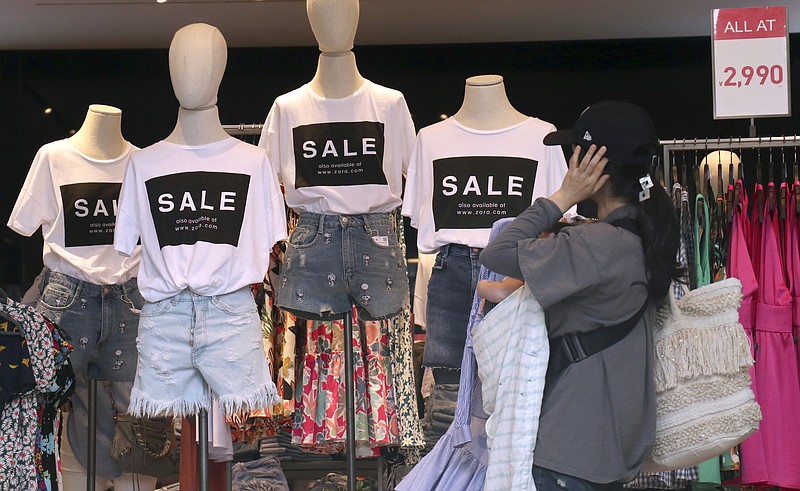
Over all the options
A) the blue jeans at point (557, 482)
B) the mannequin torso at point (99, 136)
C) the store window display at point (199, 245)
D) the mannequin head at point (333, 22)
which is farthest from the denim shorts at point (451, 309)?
the mannequin torso at point (99, 136)

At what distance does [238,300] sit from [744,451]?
2.47 meters

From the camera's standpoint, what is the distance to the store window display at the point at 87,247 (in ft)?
14.7

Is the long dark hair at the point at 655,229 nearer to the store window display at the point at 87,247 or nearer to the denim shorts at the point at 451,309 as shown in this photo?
the denim shorts at the point at 451,309

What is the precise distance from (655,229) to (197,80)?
1895 millimetres

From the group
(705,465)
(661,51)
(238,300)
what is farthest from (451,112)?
(238,300)

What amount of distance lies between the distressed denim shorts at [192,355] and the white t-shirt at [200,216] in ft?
0.22

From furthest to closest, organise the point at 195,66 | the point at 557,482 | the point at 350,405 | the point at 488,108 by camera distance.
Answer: the point at 350,405 → the point at 488,108 → the point at 195,66 → the point at 557,482

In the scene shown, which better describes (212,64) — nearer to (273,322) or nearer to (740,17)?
(273,322)

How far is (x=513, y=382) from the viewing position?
2.76 metres

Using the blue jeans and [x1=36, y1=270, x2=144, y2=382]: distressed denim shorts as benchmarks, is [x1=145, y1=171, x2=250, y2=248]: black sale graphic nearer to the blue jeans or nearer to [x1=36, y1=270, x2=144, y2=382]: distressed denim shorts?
[x1=36, y1=270, x2=144, y2=382]: distressed denim shorts

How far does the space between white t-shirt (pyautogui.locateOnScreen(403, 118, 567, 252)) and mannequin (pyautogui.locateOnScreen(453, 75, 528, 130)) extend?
39 mm

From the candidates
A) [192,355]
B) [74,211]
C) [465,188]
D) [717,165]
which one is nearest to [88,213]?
[74,211]

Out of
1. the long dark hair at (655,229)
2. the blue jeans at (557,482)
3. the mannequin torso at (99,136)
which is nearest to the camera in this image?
the blue jeans at (557,482)

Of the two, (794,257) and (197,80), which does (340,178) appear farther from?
(794,257)
